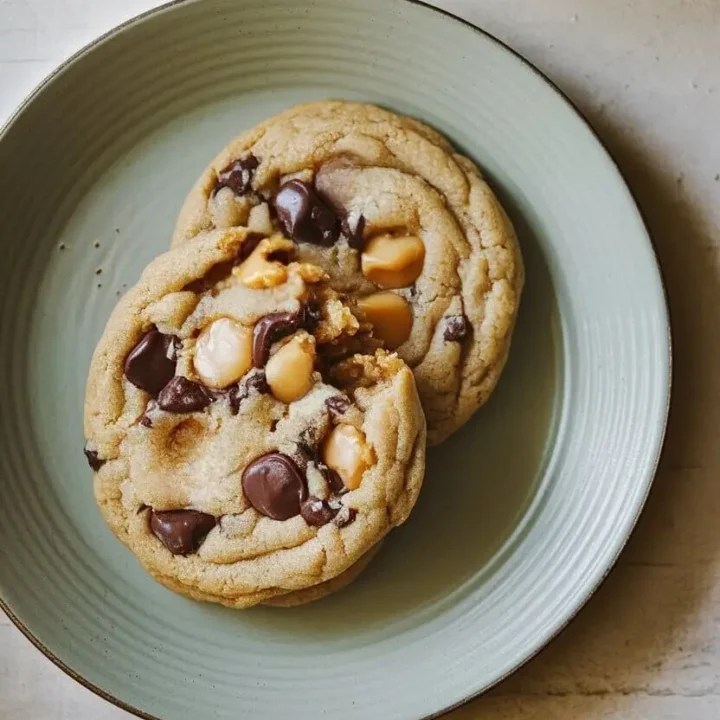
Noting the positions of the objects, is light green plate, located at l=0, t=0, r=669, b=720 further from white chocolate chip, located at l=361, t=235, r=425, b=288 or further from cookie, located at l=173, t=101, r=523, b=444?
white chocolate chip, located at l=361, t=235, r=425, b=288

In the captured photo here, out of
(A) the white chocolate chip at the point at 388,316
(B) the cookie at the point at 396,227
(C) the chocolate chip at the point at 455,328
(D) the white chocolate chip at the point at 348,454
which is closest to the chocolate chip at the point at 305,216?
(B) the cookie at the point at 396,227

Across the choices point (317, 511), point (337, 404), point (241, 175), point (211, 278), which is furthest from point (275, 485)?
point (241, 175)

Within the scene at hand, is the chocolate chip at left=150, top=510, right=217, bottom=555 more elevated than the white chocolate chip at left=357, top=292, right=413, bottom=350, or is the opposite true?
the white chocolate chip at left=357, top=292, right=413, bottom=350

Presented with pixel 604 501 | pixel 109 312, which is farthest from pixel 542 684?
pixel 109 312

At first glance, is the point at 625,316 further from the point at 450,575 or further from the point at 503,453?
the point at 450,575

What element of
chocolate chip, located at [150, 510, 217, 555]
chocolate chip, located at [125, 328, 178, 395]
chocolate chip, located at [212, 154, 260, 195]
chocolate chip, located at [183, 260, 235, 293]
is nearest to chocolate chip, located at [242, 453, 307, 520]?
chocolate chip, located at [150, 510, 217, 555]

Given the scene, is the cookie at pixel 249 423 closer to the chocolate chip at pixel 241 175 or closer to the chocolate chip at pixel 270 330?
the chocolate chip at pixel 270 330
